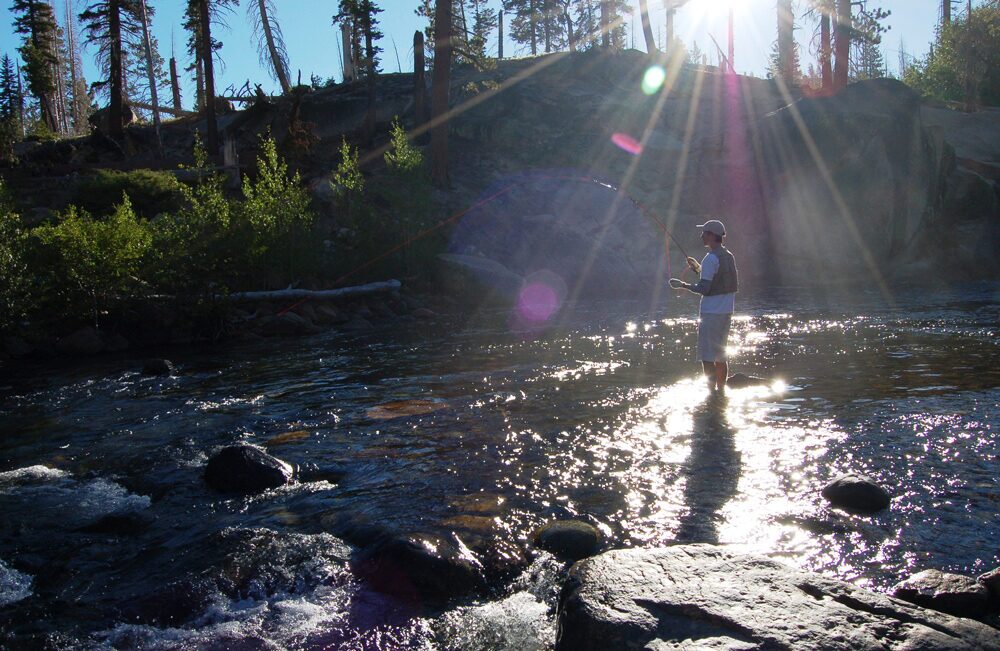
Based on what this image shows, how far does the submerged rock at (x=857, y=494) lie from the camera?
5793 millimetres

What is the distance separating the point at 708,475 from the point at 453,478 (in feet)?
7.36

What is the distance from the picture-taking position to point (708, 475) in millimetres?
6691

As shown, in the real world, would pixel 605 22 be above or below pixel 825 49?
above

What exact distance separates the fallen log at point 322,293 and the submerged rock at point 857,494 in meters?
14.3

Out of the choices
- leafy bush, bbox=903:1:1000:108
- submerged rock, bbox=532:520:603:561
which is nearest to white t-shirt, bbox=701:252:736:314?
submerged rock, bbox=532:520:603:561

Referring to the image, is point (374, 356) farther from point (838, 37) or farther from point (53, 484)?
point (838, 37)

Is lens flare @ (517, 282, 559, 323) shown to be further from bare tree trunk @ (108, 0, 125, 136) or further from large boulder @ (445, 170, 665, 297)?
bare tree trunk @ (108, 0, 125, 136)

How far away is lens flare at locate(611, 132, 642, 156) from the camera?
3450 cm

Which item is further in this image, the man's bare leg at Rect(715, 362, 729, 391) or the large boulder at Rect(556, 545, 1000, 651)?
the man's bare leg at Rect(715, 362, 729, 391)

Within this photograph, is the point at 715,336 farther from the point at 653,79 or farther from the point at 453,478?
the point at 653,79

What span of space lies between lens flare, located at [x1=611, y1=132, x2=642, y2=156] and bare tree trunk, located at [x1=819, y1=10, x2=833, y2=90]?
28.2 feet

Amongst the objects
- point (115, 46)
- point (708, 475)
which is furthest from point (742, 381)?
point (115, 46)

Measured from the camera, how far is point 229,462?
689cm

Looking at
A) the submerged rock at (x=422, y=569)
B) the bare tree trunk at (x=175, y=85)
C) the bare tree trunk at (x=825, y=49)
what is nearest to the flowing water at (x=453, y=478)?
the submerged rock at (x=422, y=569)
